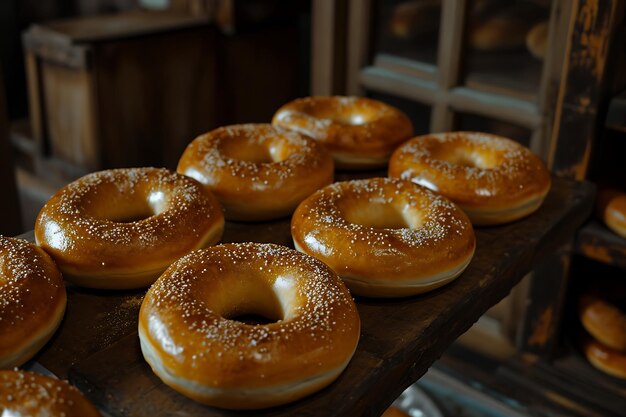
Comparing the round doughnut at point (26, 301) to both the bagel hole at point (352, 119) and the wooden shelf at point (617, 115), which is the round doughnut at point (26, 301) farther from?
the wooden shelf at point (617, 115)

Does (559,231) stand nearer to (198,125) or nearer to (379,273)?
(379,273)

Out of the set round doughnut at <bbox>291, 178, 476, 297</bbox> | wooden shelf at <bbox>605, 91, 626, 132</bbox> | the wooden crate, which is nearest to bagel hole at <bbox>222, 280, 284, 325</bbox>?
round doughnut at <bbox>291, 178, 476, 297</bbox>

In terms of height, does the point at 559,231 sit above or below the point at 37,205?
above

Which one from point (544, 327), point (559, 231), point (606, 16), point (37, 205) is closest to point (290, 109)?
point (559, 231)

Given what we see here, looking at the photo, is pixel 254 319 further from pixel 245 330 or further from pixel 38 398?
pixel 38 398

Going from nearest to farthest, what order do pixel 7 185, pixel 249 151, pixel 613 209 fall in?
pixel 249 151 → pixel 613 209 → pixel 7 185

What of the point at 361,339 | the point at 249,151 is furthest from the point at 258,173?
the point at 361,339

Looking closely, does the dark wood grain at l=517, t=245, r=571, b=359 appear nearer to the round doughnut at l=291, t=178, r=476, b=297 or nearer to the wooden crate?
the round doughnut at l=291, t=178, r=476, b=297
